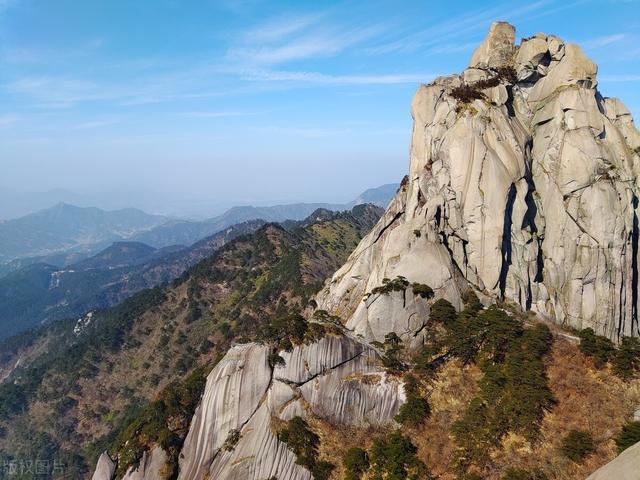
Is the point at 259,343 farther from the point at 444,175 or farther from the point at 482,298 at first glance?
the point at 444,175

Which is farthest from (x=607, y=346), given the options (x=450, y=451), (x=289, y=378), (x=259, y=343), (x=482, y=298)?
(x=259, y=343)

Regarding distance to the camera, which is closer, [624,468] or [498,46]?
[624,468]

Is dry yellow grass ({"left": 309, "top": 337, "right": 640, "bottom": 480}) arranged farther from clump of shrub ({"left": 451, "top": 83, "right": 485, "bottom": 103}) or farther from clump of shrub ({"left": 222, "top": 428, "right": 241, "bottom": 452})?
clump of shrub ({"left": 451, "top": 83, "right": 485, "bottom": 103})

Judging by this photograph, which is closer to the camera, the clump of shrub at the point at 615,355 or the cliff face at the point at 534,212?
the clump of shrub at the point at 615,355

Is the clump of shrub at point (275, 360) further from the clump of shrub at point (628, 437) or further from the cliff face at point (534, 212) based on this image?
the clump of shrub at point (628, 437)

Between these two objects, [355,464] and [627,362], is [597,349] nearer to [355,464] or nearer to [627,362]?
[627,362]

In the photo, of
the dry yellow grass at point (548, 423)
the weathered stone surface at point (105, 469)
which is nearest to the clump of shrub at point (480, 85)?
the dry yellow grass at point (548, 423)

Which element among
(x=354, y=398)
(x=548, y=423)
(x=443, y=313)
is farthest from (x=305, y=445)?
(x=548, y=423)

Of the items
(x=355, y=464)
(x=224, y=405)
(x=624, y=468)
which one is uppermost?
(x=624, y=468)
